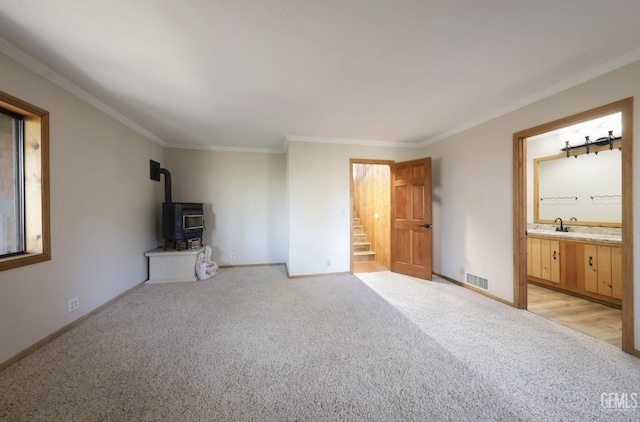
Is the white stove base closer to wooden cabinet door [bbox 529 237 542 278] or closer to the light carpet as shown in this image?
the light carpet

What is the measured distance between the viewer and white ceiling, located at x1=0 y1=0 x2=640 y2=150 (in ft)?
4.69

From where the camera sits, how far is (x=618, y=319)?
240 cm

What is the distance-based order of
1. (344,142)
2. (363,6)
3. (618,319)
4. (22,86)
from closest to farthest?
1. (363,6)
2. (22,86)
3. (618,319)
4. (344,142)

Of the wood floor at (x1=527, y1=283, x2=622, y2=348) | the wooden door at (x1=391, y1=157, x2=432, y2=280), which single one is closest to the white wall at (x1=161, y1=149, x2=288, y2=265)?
the wooden door at (x1=391, y1=157, x2=432, y2=280)

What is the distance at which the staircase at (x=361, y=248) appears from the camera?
208 inches

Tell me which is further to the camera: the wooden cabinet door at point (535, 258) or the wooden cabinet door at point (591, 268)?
the wooden cabinet door at point (535, 258)

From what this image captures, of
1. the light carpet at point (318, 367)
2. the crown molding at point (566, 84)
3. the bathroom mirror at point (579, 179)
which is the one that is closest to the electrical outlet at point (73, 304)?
the light carpet at point (318, 367)

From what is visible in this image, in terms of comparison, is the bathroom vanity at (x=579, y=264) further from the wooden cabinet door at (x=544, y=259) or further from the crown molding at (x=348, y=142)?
the crown molding at (x=348, y=142)

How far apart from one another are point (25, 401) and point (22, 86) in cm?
243

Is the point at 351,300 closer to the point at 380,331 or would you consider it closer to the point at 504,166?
the point at 380,331

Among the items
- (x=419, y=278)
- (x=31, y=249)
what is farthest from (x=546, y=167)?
(x=31, y=249)

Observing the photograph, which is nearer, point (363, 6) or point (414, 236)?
point (363, 6)

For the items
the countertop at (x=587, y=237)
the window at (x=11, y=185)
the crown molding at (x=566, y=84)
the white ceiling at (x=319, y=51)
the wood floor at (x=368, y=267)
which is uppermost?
the white ceiling at (x=319, y=51)

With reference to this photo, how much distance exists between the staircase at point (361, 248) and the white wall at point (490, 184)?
1584 mm
